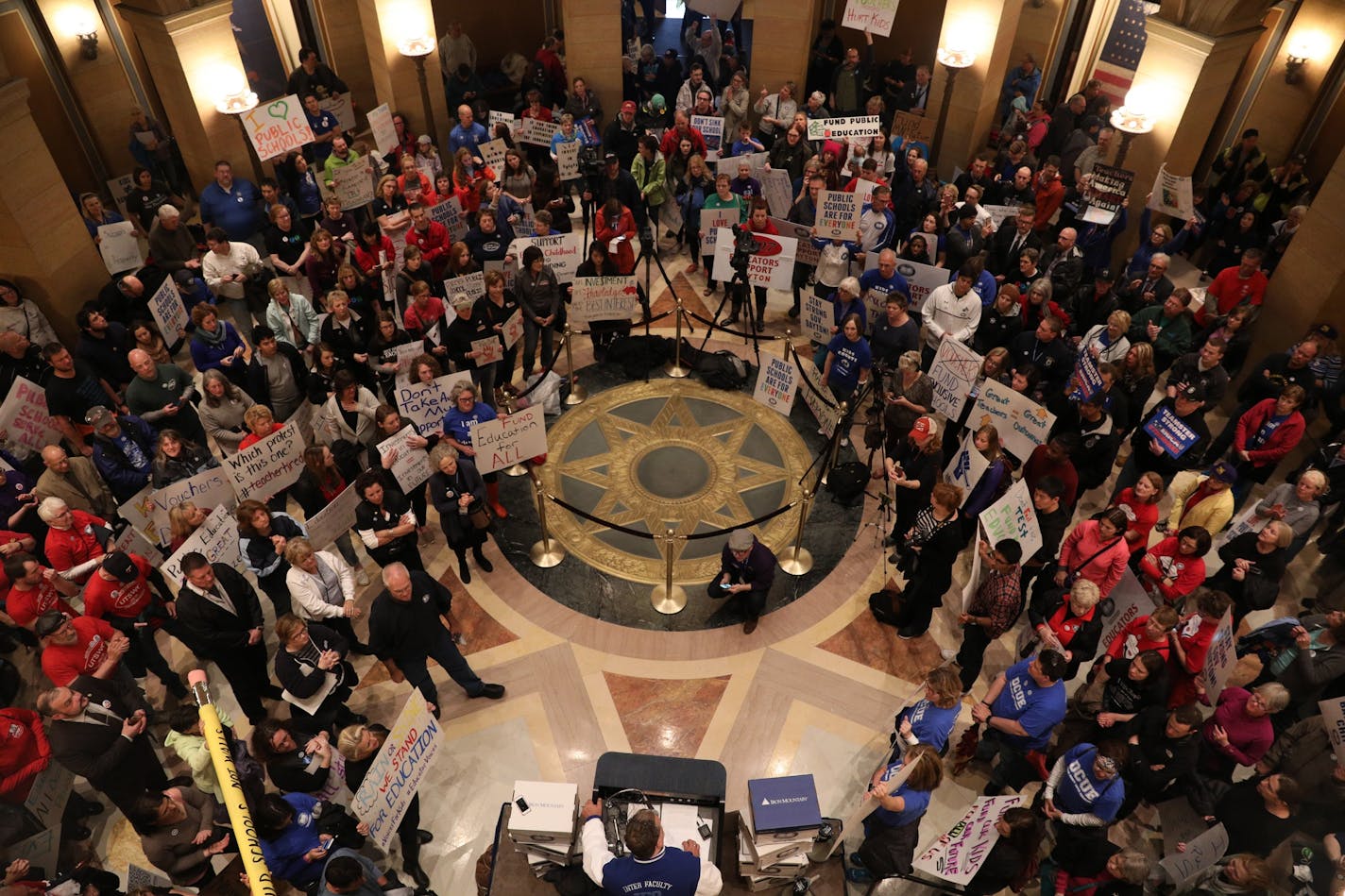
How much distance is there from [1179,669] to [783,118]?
11623mm

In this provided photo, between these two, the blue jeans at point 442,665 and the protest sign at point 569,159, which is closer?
the blue jeans at point 442,665

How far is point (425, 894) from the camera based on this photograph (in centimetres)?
662

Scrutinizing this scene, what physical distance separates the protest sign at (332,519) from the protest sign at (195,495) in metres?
0.91

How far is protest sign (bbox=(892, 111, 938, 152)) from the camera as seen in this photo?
590 inches

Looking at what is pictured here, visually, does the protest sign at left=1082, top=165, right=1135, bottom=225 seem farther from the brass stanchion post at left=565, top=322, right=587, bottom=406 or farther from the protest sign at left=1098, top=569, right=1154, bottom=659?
the brass stanchion post at left=565, top=322, right=587, bottom=406

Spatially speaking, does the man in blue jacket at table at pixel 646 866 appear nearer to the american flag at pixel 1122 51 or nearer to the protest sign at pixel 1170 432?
the protest sign at pixel 1170 432

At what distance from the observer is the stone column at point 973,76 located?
14461 mm

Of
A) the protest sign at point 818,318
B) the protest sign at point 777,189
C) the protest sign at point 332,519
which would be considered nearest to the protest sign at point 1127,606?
the protest sign at point 818,318

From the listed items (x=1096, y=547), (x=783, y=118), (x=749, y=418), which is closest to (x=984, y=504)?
(x=1096, y=547)

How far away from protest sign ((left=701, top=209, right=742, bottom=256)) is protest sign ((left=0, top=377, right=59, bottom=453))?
8.22 metres

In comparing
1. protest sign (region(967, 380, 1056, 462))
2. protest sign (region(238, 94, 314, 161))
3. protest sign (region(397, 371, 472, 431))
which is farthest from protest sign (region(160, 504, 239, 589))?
protest sign (region(967, 380, 1056, 462))

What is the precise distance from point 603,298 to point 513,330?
136cm

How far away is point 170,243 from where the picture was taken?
1138 cm

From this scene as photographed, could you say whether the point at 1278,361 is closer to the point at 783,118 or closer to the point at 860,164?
the point at 860,164
